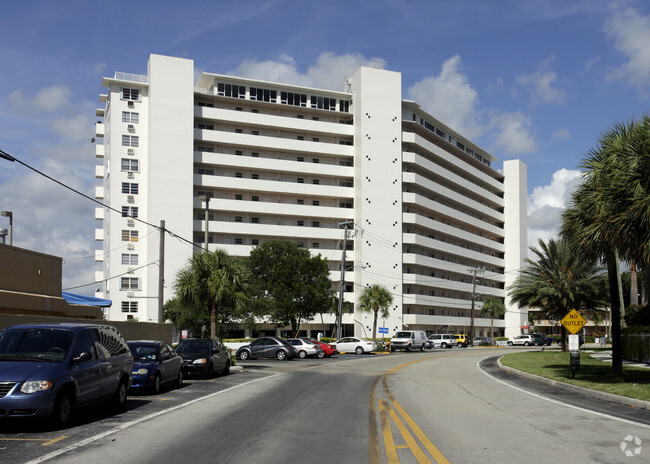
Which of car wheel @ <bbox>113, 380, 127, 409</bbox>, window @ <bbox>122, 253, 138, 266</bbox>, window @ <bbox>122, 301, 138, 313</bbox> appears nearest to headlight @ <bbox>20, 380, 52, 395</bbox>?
Result: car wheel @ <bbox>113, 380, 127, 409</bbox>

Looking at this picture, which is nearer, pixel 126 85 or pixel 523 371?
pixel 523 371

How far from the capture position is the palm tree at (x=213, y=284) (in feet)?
102

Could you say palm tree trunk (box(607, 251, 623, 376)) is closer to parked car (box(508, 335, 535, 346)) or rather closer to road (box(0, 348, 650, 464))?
road (box(0, 348, 650, 464))

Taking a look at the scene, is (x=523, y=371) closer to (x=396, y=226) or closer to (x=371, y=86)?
(x=396, y=226)

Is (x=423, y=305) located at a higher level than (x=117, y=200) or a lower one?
lower

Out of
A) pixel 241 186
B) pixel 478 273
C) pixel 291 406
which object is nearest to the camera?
pixel 291 406

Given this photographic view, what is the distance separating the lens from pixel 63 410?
11.1 metres

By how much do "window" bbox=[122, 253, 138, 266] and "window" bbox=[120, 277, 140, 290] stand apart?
165 centimetres

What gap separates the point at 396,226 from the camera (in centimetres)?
8419

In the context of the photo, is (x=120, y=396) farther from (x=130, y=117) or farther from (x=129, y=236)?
(x=130, y=117)

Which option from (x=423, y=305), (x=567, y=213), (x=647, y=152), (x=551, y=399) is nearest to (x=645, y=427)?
(x=551, y=399)

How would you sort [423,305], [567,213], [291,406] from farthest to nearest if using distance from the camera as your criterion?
[423,305], [567,213], [291,406]

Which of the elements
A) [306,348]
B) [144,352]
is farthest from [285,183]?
[144,352]

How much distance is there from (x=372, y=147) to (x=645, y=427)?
242 feet
